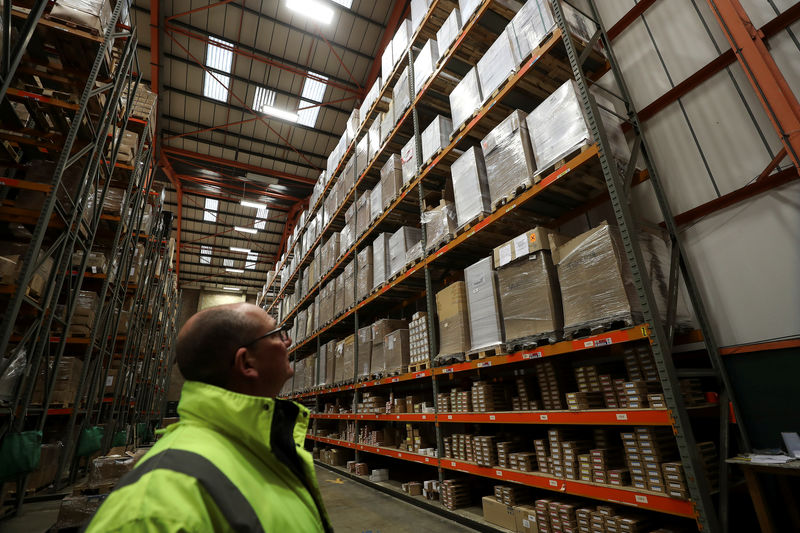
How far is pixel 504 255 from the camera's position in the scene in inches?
139

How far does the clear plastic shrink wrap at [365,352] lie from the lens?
249 inches

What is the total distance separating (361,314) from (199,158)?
12041 millimetres

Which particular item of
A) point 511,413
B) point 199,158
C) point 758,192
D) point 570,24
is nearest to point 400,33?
point 570,24

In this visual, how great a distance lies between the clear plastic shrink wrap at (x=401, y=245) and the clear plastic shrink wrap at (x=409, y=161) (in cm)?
74

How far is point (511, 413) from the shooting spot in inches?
135

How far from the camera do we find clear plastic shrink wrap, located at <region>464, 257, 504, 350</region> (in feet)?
11.7

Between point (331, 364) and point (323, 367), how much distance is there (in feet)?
2.46

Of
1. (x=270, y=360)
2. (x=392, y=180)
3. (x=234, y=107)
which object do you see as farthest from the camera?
(x=234, y=107)

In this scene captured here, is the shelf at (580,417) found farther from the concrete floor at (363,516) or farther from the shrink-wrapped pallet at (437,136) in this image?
the shrink-wrapped pallet at (437,136)

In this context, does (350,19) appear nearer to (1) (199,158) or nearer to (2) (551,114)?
(1) (199,158)

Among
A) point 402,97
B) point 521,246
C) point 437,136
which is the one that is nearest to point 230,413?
point 521,246

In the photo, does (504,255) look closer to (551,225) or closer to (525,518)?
(551,225)

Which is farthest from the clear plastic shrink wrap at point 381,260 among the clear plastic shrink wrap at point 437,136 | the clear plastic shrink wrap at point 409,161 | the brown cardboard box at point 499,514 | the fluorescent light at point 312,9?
the fluorescent light at point 312,9

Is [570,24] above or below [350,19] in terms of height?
below
